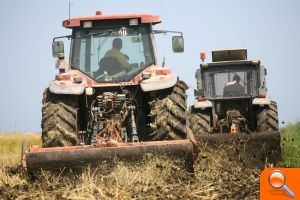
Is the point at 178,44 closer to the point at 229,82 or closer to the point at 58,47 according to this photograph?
the point at 58,47

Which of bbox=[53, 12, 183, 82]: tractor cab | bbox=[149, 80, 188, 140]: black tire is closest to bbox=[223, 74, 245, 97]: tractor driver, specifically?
bbox=[53, 12, 183, 82]: tractor cab

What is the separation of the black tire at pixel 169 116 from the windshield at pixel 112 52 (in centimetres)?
85

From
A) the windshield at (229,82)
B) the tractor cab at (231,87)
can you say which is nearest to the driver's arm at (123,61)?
the tractor cab at (231,87)

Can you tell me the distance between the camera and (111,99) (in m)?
8.15

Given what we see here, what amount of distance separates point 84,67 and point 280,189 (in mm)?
5324

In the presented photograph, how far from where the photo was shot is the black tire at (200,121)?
39.9 ft

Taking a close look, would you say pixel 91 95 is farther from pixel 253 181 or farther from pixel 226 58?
pixel 226 58

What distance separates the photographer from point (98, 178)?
22.1 feet

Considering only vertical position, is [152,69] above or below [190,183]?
above

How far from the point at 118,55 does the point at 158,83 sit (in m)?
1.05

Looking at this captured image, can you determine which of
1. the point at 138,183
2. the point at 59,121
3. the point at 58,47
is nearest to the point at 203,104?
the point at 58,47

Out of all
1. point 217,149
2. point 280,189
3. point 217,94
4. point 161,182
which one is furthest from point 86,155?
point 217,94

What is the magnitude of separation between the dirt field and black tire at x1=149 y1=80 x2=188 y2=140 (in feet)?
1.90

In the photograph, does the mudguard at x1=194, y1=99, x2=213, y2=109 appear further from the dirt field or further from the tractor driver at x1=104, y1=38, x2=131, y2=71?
the dirt field
